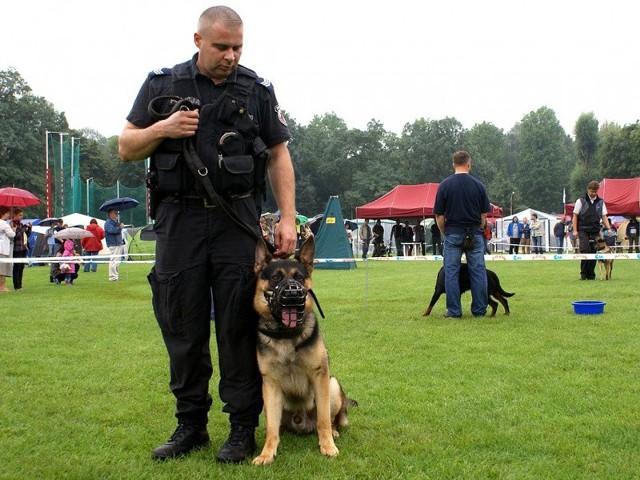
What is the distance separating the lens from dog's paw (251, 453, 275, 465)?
340cm

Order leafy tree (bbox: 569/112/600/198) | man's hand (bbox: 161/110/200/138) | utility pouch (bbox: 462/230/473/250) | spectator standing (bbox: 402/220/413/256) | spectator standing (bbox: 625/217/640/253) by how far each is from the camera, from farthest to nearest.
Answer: leafy tree (bbox: 569/112/600/198), spectator standing (bbox: 402/220/413/256), spectator standing (bbox: 625/217/640/253), utility pouch (bbox: 462/230/473/250), man's hand (bbox: 161/110/200/138)

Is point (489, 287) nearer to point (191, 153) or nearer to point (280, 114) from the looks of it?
point (280, 114)

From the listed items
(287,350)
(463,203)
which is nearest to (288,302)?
(287,350)

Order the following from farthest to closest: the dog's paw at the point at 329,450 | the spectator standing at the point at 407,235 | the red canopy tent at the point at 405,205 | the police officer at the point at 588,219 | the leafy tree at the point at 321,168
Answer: the leafy tree at the point at 321,168 → the spectator standing at the point at 407,235 → the red canopy tent at the point at 405,205 → the police officer at the point at 588,219 → the dog's paw at the point at 329,450

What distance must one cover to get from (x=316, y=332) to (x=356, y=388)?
1633 mm

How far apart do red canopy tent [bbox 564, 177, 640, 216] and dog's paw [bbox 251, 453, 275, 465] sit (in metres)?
27.1

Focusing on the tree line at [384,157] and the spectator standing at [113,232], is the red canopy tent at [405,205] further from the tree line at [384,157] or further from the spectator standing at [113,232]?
the tree line at [384,157]

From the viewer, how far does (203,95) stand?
133 inches

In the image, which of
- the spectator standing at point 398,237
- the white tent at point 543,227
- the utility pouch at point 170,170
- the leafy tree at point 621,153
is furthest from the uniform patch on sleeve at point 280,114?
the leafy tree at point 621,153

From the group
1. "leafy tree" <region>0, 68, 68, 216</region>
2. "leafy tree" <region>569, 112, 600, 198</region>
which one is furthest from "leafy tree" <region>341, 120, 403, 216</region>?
"leafy tree" <region>0, 68, 68, 216</region>

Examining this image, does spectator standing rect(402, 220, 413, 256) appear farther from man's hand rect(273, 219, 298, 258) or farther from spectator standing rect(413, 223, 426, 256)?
man's hand rect(273, 219, 298, 258)

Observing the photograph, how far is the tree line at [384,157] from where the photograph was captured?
206 ft

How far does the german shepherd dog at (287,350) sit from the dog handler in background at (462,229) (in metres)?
5.40

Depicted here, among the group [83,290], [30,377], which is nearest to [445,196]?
[30,377]
